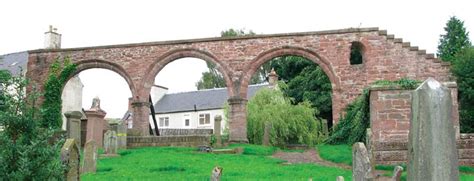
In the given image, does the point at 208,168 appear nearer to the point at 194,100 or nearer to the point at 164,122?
the point at 194,100

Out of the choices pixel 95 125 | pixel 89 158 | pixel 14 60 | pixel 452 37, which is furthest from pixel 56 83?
pixel 452 37

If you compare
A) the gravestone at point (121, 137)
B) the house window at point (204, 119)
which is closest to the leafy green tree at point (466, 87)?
the gravestone at point (121, 137)

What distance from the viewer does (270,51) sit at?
2462cm

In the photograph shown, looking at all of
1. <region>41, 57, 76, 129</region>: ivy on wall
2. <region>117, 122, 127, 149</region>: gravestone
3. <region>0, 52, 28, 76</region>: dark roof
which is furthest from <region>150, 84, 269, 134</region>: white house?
<region>117, 122, 127, 149</region>: gravestone

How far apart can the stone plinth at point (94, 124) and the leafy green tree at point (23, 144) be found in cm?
1334

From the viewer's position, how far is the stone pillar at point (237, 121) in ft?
78.7

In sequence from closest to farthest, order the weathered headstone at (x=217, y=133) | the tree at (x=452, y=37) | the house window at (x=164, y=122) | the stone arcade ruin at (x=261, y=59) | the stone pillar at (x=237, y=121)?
the weathered headstone at (x=217, y=133)
the stone arcade ruin at (x=261, y=59)
the stone pillar at (x=237, y=121)
the tree at (x=452, y=37)
the house window at (x=164, y=122)

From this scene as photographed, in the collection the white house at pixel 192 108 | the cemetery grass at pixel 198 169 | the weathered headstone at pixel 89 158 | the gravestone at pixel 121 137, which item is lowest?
the cemetery grass at pixel 198 169

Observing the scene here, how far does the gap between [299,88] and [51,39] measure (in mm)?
17068

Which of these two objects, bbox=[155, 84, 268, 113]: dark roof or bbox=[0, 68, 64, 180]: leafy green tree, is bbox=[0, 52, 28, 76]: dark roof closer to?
bbox=[155, 84, 268, 113]: dark roof

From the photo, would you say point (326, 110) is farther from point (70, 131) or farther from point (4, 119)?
point (4, 119)

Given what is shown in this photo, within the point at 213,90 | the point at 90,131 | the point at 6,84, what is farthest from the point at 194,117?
the point at 6,84

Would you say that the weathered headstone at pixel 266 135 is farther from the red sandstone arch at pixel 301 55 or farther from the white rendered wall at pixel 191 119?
the white rendered wall at pixel 191 119

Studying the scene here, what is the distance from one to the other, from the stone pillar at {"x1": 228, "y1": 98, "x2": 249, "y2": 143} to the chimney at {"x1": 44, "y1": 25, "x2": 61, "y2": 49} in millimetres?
11390
